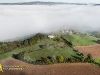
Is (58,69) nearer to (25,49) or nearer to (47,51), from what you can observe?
(47,51)

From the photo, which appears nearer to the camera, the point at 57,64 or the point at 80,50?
the point at 57,64

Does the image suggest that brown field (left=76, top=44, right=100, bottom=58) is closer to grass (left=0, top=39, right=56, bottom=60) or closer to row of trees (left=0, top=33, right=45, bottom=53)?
grass (left=0, top=39, right=56, bottom=60)

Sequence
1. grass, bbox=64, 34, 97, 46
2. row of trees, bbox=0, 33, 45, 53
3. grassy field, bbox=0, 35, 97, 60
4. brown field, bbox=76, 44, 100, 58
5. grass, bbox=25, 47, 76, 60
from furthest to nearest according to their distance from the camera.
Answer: grass, bbox=64, 34, 97, 46
row of trees, bbox=0, 33, 45, 53
brown field, bbox=76, 44, 100, 58
grassy field, bbox=0, 35, 97, 60
grass, bbox=25, 47, 76, 60

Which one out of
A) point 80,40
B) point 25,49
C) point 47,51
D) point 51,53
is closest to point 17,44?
point 25,49

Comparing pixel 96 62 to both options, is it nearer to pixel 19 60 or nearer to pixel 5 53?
pixel 19 60

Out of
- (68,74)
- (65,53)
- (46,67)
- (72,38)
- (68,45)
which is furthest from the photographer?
(72,38)

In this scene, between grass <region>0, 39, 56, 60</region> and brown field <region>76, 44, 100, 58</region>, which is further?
brown field <region>76, 44, 100, 58</region>

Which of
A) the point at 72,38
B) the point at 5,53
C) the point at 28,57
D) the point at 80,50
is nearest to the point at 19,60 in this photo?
the point at 28,57

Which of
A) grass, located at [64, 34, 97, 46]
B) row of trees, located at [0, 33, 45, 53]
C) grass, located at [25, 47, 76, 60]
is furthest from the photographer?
Result: grass, located at [64, 34, 97, 46]
